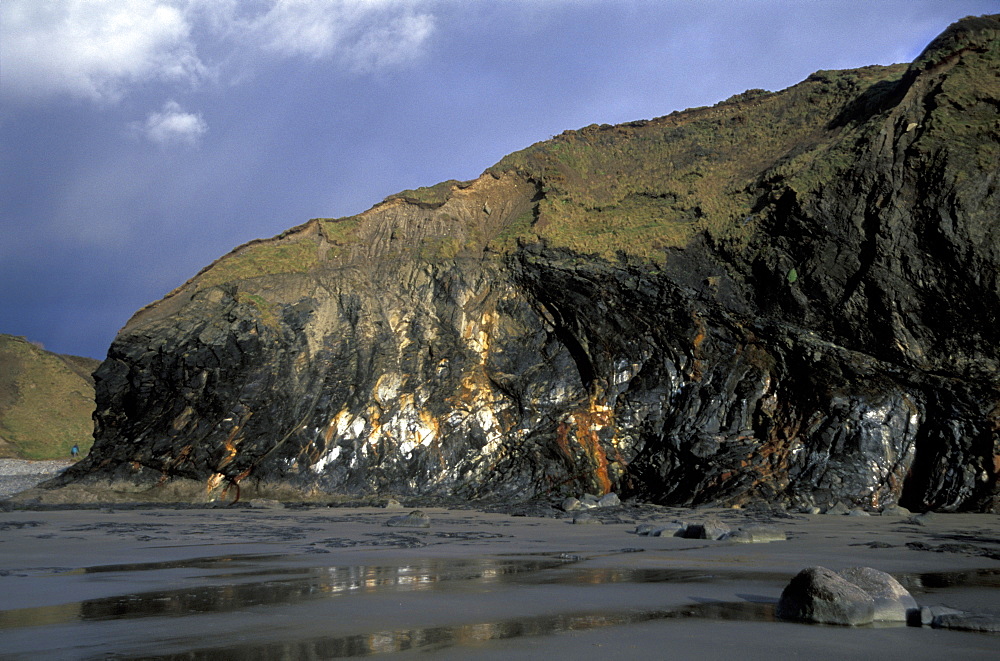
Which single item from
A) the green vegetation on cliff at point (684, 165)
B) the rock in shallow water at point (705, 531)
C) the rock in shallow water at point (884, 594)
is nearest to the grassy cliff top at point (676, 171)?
the green vegetation on cliff at point (684, 165)

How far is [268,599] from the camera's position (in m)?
4.39

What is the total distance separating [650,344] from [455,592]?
1489 centimetres

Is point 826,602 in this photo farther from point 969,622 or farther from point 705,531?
point 705,531

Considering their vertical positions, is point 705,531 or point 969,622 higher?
point 969,622

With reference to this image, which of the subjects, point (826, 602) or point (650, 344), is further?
point (650, 344)

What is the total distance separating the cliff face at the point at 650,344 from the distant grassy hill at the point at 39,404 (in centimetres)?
2278

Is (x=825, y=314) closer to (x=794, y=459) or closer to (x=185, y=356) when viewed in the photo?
(x=794, y=459)

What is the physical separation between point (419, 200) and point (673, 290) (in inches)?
398

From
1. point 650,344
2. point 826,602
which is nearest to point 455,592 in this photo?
point 826,602

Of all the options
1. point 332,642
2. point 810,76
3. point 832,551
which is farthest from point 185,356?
point 810,76

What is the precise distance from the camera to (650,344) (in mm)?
19016

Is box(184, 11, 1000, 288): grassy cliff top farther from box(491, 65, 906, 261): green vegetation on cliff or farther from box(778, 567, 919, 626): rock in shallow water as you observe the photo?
box(778, 567, 919, 626): rock in shallow water

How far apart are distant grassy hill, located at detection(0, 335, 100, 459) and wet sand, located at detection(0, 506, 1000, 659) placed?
36028mm

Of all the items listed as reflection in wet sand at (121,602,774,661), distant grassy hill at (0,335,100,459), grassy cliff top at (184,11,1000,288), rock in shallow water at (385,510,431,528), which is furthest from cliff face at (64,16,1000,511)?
distant grassy hill at (0,335,100,459)
